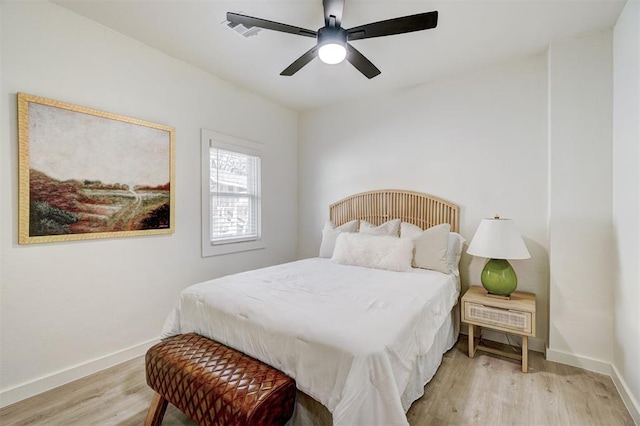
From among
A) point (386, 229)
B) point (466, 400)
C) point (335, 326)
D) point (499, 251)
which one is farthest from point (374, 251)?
point (335, 326)

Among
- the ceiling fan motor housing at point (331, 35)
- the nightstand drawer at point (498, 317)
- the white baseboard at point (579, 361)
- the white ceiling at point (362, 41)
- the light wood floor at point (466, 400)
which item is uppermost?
the white ceiling at point (362, 41)

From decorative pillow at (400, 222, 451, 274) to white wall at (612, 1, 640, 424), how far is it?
1179 mm

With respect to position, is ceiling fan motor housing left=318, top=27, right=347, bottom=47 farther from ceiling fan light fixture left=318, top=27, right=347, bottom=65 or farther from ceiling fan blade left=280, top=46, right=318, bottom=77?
ceiling fan blade left=280, top=46, right=318, bottom=77

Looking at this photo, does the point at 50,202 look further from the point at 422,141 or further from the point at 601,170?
the point at 601,170

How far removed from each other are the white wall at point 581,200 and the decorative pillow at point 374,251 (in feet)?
4.07

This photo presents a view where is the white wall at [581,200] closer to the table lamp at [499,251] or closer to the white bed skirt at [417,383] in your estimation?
the table lamp at [499,251]

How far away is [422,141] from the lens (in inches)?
133

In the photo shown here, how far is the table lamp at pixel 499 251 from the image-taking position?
2.41 metres

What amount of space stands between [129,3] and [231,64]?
996 mm

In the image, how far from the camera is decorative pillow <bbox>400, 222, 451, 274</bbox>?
108 inches

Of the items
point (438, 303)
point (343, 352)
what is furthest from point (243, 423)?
point (438, 303)

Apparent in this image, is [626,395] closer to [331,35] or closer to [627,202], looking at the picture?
[627,202]

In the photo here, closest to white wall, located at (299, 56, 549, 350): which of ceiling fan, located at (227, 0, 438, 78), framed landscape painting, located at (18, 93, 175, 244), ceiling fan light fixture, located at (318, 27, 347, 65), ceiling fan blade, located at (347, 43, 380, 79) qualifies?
ceiling fan blade, located at (347, 43, 380, 79)

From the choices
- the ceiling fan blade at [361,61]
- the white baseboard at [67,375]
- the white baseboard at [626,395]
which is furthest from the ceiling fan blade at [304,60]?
the white baseboard at [626,395]
